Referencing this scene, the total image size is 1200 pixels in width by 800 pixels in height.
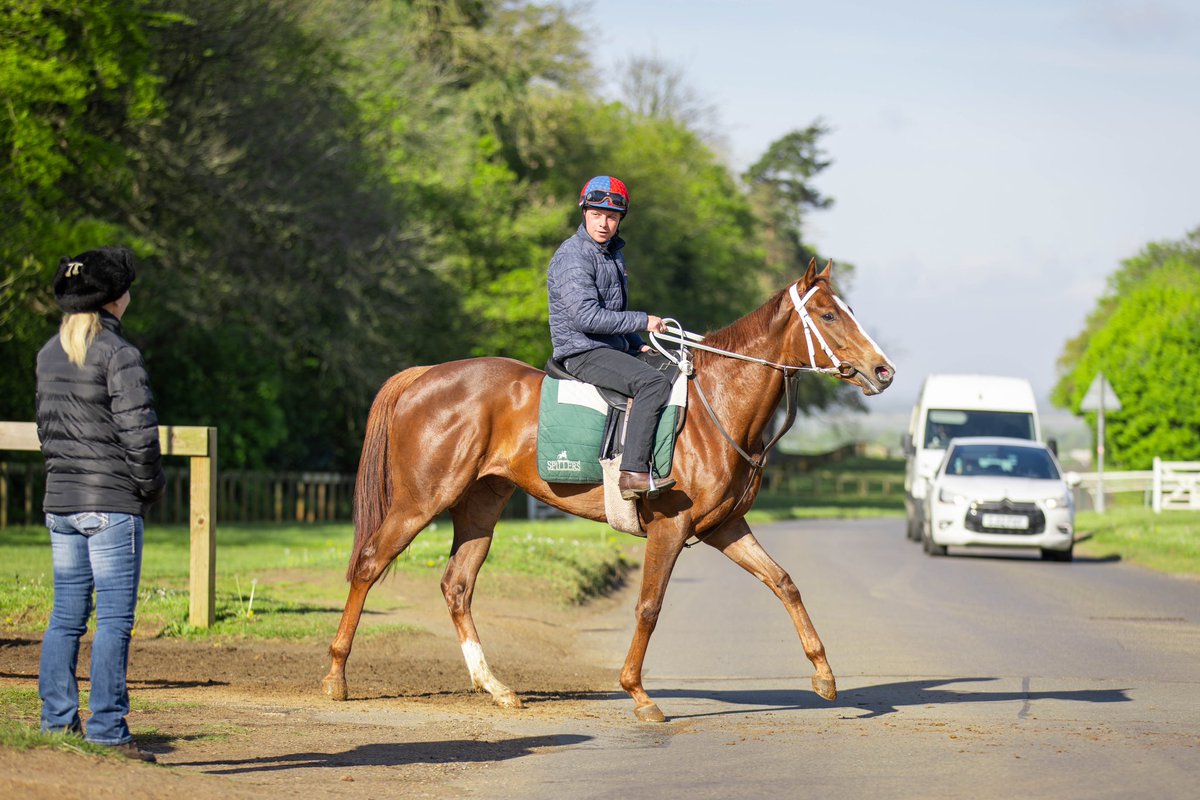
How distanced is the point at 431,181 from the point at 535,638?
29058 mm

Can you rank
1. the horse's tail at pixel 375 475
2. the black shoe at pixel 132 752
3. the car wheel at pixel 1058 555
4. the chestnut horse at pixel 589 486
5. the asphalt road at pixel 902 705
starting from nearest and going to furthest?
the black shoe at pixel 132 752
the asphalt road at pixel 902 705
the chestnut horse at pixel 589 486
the horse's tail at pixel 375 475
the car wheel at pixel 1058 555

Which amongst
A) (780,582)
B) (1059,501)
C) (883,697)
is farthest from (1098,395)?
(780,582)

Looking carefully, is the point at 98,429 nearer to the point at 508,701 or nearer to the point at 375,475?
the point at 508,701

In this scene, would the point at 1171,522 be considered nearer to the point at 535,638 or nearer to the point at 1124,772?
the point at 535,638

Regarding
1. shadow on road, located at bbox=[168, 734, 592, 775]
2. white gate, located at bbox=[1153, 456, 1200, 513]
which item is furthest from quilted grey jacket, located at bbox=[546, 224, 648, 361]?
white gate, located at bbox=[1153, 456, 1200, 513]

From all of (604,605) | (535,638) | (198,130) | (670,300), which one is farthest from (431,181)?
(535,638)

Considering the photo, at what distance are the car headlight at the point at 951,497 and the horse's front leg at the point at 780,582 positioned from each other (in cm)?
1500

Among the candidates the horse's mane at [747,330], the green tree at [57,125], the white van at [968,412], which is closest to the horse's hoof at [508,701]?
the horse's mane at [747,330]

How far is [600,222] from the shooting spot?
9602 millimetres

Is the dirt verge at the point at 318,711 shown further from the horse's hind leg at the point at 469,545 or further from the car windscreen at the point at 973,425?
the car windscreen at the point at 973,425

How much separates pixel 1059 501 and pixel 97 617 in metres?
19.5

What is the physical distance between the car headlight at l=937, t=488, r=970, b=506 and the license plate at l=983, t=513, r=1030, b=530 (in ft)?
1.38

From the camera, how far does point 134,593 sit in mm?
6852

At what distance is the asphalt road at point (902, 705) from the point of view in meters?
7.00
